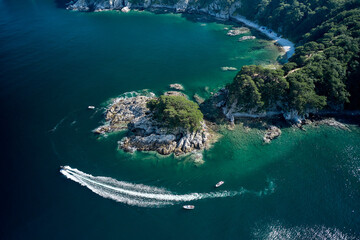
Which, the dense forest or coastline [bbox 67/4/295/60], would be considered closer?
the dense forest

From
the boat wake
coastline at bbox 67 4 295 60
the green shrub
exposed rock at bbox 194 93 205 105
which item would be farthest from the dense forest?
the boat wake

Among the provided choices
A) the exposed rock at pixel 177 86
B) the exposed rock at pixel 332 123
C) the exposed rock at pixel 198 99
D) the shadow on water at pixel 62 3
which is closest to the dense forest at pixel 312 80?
the exposed rock at pixel 332 123

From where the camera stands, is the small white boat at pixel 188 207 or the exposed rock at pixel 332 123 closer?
the small white boat at pixel 188 207

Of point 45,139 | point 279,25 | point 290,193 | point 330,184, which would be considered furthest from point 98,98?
point 279,25

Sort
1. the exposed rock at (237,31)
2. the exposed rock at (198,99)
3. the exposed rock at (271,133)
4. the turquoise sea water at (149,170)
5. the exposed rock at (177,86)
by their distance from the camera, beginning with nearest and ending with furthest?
the turquoise sea water at (149,170)
the exposed rock at (271,133)
the exposed rock at (198,99)
the exposed rock at (177,86)
the exposed rock at (237,31)

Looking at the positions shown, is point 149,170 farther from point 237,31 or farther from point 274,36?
point 274,36

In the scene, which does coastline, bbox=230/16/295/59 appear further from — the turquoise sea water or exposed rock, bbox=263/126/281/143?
exposed rock, bbox=263/126/281/143

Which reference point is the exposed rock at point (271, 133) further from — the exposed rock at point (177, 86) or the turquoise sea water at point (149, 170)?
A: the exposed rock at point (177, 86)
